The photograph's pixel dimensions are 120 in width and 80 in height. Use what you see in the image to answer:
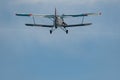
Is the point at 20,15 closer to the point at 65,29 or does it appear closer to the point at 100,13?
the point at 65,29

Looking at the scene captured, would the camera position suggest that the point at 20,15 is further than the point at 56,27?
Yes

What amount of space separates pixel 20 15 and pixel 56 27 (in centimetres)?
1975

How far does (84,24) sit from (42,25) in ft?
49.0

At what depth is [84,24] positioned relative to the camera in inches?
5901

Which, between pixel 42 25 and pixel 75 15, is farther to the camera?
pixel 75 15

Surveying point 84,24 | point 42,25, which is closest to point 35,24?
point 42,25

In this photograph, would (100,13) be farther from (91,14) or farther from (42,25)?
(42,25)

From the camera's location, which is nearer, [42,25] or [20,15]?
[42,25]

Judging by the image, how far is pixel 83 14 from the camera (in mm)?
156625

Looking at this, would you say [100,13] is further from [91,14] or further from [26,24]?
[26,24]

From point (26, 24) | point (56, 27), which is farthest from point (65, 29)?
point (26, 24)

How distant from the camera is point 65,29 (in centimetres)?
14712

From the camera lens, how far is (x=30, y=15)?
15762 cm

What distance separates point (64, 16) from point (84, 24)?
8758 millimetres
